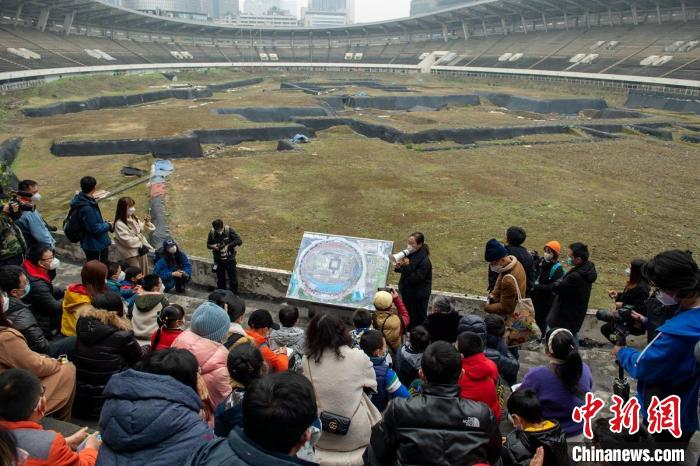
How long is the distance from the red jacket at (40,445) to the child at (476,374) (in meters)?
2.53

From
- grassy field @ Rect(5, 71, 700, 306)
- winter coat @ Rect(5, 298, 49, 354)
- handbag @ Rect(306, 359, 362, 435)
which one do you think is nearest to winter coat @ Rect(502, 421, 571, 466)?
handbag @ Rect(306, 359, 362, 435)

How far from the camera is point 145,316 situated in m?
4.64

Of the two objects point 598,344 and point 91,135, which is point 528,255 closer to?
point 598,344

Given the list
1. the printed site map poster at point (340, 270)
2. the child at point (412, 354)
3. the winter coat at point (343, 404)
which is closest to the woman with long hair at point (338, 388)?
the winter coat at point (343, 404)

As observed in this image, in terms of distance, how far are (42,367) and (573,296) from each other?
5517 mm

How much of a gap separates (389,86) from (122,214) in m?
45.1

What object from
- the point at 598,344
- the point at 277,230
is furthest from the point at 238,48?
the point at 598,344

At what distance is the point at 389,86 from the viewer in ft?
161

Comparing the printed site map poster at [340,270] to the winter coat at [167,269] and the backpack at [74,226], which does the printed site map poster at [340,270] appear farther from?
the backpack at [74,226]

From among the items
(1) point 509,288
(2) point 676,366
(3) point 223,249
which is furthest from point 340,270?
(2) point 676,366

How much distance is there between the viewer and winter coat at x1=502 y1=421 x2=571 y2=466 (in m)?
2.91

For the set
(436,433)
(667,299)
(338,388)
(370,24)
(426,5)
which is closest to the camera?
(436,433)

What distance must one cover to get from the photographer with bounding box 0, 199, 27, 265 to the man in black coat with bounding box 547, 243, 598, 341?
690cm

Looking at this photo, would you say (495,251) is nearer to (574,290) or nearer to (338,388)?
(574,290)
